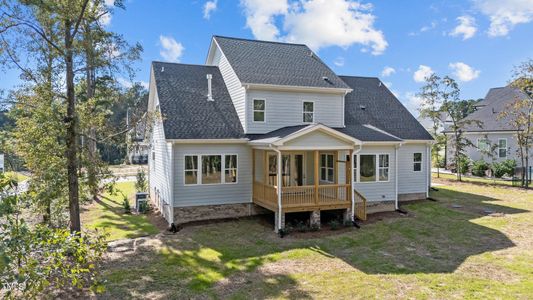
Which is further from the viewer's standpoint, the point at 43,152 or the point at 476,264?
the point at 43,152

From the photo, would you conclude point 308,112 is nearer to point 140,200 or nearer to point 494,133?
point 140,200

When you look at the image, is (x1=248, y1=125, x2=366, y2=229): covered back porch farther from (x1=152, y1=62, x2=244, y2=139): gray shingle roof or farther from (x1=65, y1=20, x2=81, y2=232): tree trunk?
(x1=65, y1=20, x2=81, y2=232): tree trunk

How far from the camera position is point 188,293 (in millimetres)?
8094

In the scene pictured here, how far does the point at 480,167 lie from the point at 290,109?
20.9 metres

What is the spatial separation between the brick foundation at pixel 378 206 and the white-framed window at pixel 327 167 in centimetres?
216

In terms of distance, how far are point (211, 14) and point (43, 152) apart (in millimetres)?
14729

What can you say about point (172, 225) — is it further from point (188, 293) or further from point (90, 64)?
point (90, 64)

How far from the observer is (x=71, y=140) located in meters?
10.7

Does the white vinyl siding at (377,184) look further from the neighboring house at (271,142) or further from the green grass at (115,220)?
the green grass at (115,220)

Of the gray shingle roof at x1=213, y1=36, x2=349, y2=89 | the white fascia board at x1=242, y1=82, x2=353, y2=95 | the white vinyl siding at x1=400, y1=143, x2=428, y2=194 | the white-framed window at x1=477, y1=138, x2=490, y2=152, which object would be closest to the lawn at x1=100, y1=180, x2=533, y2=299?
the white vinyl siding at x1=400, y1=143, x2=428, y2=194

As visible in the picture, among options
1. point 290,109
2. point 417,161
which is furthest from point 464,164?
point 290,109

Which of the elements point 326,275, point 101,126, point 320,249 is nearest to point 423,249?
point 320,249

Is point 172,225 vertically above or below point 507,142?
below

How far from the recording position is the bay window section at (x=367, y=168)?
1633cm
